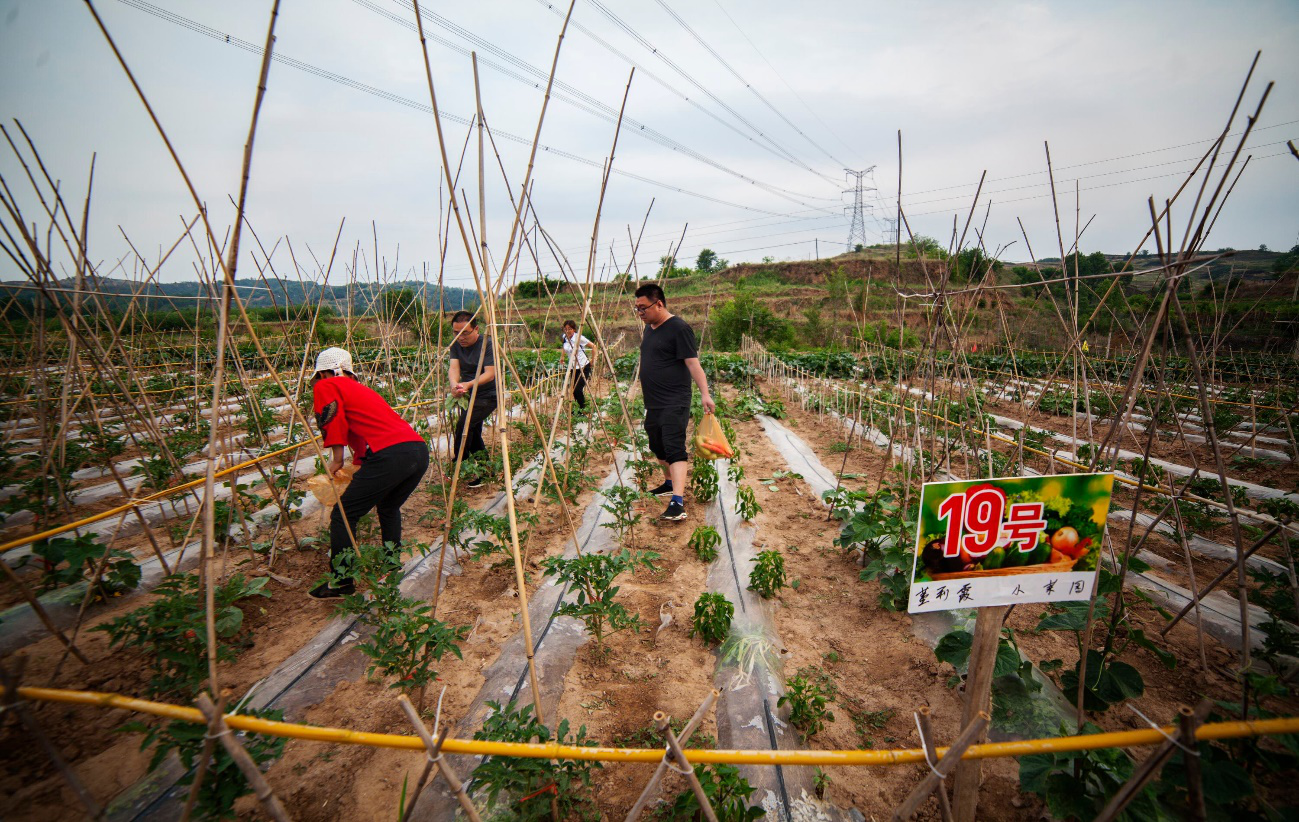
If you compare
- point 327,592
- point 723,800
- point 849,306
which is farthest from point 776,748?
point 849,306

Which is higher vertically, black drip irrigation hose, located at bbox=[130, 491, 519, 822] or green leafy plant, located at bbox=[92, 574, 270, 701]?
green leafy plant, located at bbox=[92, 574, 270, 701]

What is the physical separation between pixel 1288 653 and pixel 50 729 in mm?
5878

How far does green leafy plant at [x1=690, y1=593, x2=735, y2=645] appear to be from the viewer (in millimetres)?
2695

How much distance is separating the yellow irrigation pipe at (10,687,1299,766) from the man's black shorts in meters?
2.72

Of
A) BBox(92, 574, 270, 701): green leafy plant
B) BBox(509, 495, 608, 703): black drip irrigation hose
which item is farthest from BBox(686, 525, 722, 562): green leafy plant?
BBox(92, 574, 270, 701): green leafy plant

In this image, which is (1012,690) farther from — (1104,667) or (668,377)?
(668,377)

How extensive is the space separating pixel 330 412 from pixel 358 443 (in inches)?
12.1

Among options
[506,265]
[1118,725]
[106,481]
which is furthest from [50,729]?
[1118,725]

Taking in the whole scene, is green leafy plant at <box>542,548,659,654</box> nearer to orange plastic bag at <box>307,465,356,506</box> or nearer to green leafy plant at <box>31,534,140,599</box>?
orange plastic bag at <box>307,465,356,506</box>

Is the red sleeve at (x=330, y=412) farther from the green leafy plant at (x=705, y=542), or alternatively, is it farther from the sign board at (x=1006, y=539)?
the sign board at (x=1006, y=539)

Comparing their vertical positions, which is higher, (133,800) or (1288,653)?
(133,800)

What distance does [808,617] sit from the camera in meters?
3.04

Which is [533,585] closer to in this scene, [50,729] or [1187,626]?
[50,729]

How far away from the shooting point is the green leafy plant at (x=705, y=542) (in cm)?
362
